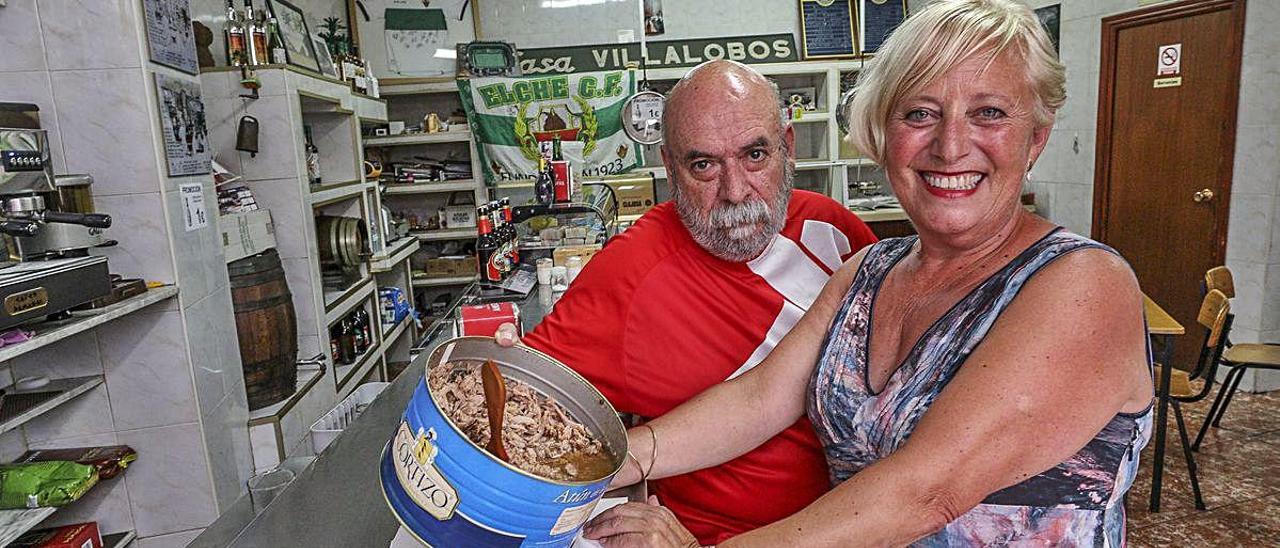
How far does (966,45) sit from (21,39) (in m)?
3.14

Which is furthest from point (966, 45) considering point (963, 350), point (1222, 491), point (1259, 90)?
point (1259, 90)

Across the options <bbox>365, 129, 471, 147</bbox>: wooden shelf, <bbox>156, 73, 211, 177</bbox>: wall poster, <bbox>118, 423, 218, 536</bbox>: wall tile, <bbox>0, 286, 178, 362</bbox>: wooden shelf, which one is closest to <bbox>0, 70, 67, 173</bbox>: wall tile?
<bbox>156, 73, 211, 177</bbox>: wall poster

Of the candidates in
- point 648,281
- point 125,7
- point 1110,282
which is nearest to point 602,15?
point 125,7

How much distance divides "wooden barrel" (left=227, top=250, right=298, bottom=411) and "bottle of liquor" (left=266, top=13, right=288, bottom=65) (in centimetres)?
111

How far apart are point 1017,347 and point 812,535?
1.07 ft

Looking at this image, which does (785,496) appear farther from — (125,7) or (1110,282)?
(125,7)

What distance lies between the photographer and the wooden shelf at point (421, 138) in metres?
6.12

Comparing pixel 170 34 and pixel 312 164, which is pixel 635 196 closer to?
pixel 312 164

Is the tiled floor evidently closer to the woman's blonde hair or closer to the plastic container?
the woman's blonde hair

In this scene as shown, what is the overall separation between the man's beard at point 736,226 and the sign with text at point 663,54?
17.7 ft

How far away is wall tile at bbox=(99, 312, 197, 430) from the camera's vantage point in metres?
2.83

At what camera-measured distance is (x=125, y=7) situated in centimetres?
267

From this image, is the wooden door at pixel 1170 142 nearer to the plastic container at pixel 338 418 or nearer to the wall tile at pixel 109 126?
the plastic container at pixel 338 418

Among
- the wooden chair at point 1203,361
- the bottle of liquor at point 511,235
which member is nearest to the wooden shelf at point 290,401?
the bottle of liquor at point 511,235
